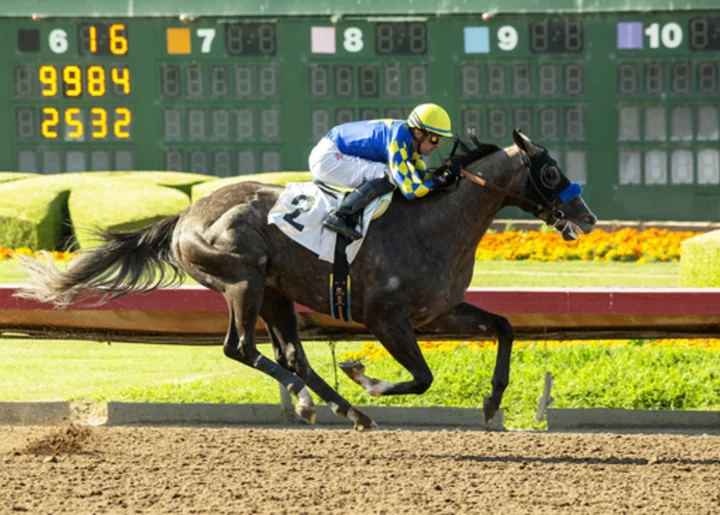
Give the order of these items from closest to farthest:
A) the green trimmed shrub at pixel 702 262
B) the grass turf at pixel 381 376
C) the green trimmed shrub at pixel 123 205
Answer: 1. the grass turf at pixel 381 376
2. the green trimmed shrub at pixel 702 262
3. the green trimmed shrub at pixel 123 205

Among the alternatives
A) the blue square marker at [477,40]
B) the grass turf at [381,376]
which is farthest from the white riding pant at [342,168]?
the blue square marker at [477,40]

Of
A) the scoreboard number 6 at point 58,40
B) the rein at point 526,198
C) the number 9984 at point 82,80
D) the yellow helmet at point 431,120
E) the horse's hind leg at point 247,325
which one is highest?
the scoreboard number 6 at point 58,40

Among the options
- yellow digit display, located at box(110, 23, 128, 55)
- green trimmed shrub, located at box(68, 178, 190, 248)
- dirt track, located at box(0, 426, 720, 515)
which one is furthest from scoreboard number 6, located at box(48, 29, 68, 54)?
dirt track, located at box(0, 426, 720, 515)

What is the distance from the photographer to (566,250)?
44.3ft

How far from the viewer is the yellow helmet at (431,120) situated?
20.5 feet

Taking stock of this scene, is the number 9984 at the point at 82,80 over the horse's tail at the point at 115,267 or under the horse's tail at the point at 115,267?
over

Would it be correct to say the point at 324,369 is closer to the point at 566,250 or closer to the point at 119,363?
the point at 119,363

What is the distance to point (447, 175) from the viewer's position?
641cm

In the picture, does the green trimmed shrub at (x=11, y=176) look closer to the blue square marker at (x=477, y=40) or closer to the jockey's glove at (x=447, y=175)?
the blue square marker at (x=477, y=40)

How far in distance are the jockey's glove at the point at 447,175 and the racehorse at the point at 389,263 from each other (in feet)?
0.12

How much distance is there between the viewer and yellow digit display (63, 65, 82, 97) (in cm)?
1380

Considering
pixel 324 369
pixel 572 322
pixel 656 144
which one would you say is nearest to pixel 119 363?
pixel 324 369

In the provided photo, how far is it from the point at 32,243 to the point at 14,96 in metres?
1.56

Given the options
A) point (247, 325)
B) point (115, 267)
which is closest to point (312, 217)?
point (247, 325)
